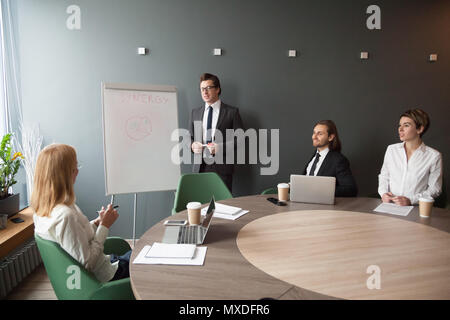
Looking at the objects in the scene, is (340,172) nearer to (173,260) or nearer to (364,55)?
(364,55)

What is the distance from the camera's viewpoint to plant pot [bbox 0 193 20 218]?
2658 millimetres

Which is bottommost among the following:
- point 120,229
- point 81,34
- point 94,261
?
point 120,229

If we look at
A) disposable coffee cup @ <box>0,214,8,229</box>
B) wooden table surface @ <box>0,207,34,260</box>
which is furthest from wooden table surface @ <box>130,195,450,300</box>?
disposable coffee cup @ <box>0,214,8,229</box>

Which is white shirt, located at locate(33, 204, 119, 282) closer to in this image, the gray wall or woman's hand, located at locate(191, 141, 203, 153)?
woman's hand, located at locate(191, 141, 203, 153)

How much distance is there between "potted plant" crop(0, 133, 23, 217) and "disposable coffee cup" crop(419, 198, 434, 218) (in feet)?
9.87

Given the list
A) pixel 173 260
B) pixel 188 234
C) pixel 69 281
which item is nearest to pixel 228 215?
pixel 188 234

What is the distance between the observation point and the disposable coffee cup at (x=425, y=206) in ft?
6.20

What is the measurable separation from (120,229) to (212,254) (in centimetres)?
241
